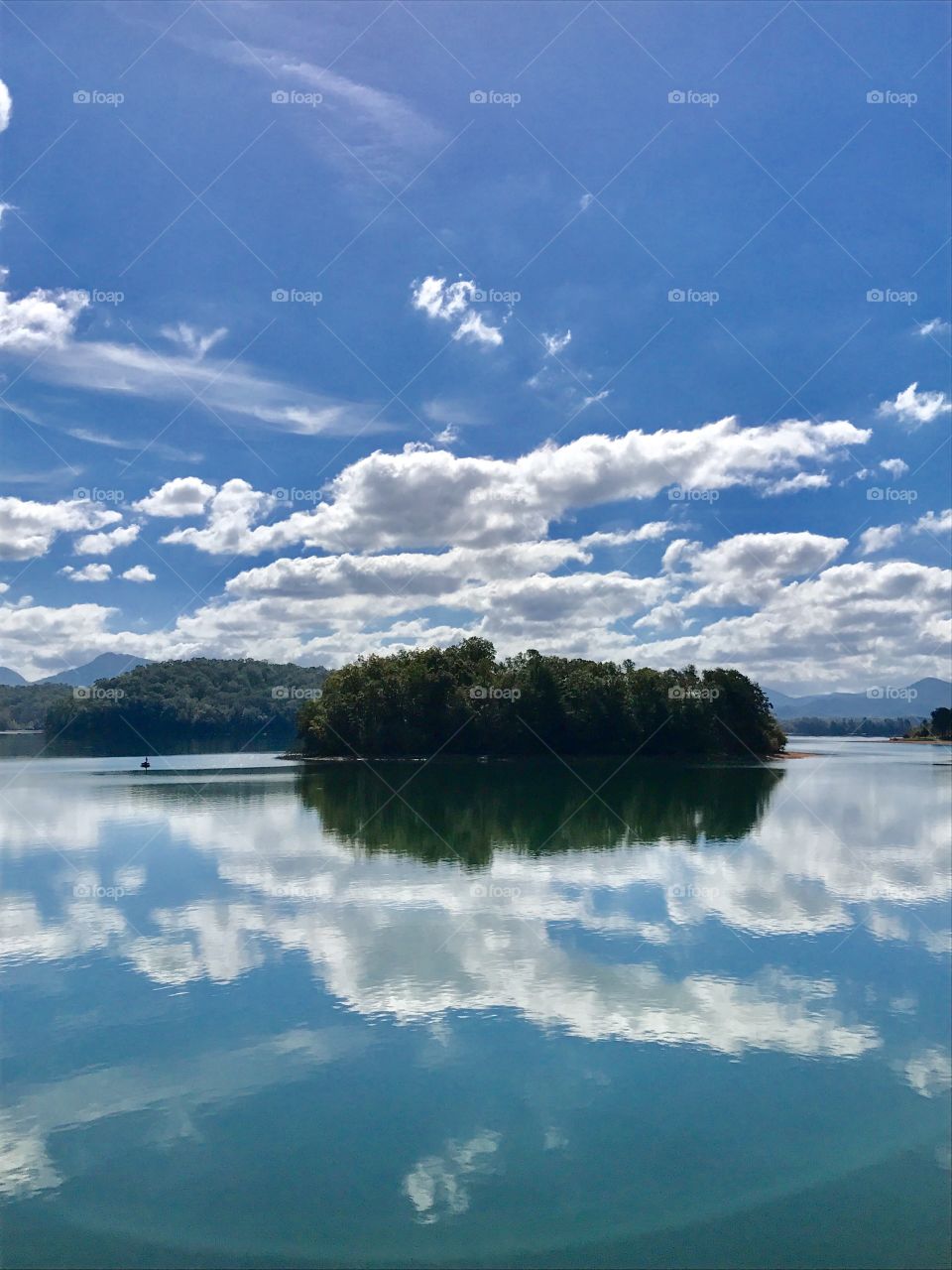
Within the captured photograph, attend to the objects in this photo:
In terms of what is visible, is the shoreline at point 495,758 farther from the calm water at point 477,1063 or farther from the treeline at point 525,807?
the calm water at point 477,1063

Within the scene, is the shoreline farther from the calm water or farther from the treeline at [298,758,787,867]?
the calm water

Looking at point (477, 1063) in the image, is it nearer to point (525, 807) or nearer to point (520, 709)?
point (525, 807)

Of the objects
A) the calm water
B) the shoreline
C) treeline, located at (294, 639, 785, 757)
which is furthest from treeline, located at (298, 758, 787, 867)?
treeline, located at (294, 639, 785, 757)

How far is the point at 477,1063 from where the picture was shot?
16.6m

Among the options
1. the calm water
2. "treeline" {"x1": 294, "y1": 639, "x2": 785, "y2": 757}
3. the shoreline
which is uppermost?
"treeline" {"x1": 294, "y1": 639, "x2": 785, "y2": 757}

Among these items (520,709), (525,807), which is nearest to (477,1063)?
(525,807)

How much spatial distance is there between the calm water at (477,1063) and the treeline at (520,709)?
8109cm

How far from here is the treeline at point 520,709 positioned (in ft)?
392

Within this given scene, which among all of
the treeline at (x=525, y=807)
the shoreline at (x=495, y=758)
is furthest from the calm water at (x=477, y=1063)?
the shoreline at (x=495, y=758)

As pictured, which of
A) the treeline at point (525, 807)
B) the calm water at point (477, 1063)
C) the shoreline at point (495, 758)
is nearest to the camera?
the calm water at point (477, 1063)

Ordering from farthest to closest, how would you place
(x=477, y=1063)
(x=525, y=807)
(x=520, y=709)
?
Answer: (x=520, y=709) → (x=525, y=807) → (x=477, y=1063)

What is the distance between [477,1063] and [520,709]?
102 m

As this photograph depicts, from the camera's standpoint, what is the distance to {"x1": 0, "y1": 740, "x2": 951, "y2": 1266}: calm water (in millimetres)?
11922

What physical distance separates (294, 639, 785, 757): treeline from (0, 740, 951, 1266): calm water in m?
81.1
